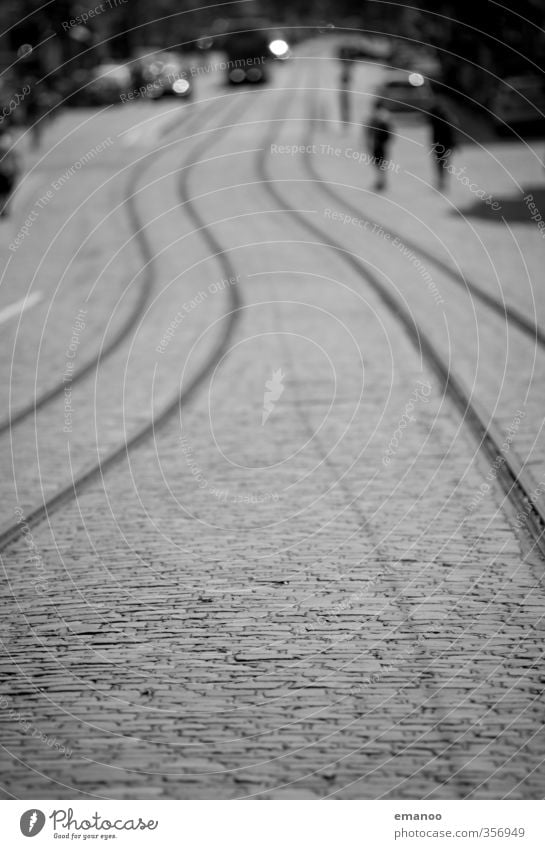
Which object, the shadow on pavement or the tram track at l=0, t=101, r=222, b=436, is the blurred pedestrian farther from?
the shadow on pavement

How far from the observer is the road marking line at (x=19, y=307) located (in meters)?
17.6

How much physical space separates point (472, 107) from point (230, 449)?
4137 centimetres

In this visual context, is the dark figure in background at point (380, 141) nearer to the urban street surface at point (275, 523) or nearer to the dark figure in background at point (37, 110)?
the urban street surface at point (275, 523)

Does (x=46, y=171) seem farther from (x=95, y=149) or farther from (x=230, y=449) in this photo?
(x=230, y=449)

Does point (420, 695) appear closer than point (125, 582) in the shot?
Yes

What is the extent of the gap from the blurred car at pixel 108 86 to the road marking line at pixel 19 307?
39089 mm

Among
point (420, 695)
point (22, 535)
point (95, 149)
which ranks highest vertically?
point (95, 149)

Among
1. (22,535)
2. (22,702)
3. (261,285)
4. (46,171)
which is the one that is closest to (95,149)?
(46,171)

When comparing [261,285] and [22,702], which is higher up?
[261,285]

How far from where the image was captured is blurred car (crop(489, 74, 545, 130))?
40.4 meters

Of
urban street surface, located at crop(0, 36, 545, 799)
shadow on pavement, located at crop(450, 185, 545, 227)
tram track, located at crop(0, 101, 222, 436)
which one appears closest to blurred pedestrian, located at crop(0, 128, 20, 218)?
tram track, located at crop(0, 101, 222, 436)

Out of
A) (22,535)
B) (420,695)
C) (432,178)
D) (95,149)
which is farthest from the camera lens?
(95,149)

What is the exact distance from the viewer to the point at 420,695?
5965 mm

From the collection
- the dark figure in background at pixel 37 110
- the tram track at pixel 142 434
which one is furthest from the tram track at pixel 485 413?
the dark figure in background at pixel 37 110
